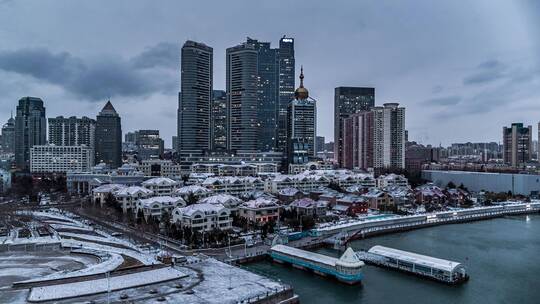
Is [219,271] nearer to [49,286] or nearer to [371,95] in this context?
[49,286]

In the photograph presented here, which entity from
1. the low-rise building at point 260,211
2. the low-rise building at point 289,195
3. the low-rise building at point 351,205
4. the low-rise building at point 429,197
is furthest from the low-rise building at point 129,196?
the low-rise building at point 429,197

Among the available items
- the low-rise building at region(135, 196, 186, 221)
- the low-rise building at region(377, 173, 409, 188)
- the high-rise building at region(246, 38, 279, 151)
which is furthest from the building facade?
the low-rise building at region(377, 173, 409, 188)

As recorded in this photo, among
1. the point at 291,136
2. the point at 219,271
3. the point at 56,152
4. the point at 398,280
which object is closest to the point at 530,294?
the point at 398,280

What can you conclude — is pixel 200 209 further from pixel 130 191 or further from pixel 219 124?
pixel 219 124

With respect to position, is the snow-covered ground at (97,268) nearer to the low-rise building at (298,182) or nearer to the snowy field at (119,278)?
the snowy field at (119,278)

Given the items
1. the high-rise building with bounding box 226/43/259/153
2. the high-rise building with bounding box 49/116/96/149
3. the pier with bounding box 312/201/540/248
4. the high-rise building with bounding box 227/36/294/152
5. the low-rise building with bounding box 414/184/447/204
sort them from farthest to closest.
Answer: the high-rise building with bounding box 49/116/96/149 < the high-rise building with bounding box 227/36/294/152 < the high-rise building with bounding box 226/43/259/153 < the low-rise building with bounding box 414/184/447/204 < the pier with bounding box 312/201/540/248

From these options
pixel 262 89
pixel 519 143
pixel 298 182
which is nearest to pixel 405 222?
pixel 298 182

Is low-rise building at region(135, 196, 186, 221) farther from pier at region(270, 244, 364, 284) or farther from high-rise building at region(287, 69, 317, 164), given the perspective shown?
high-rise building at region(287, 69, 317, 164)
